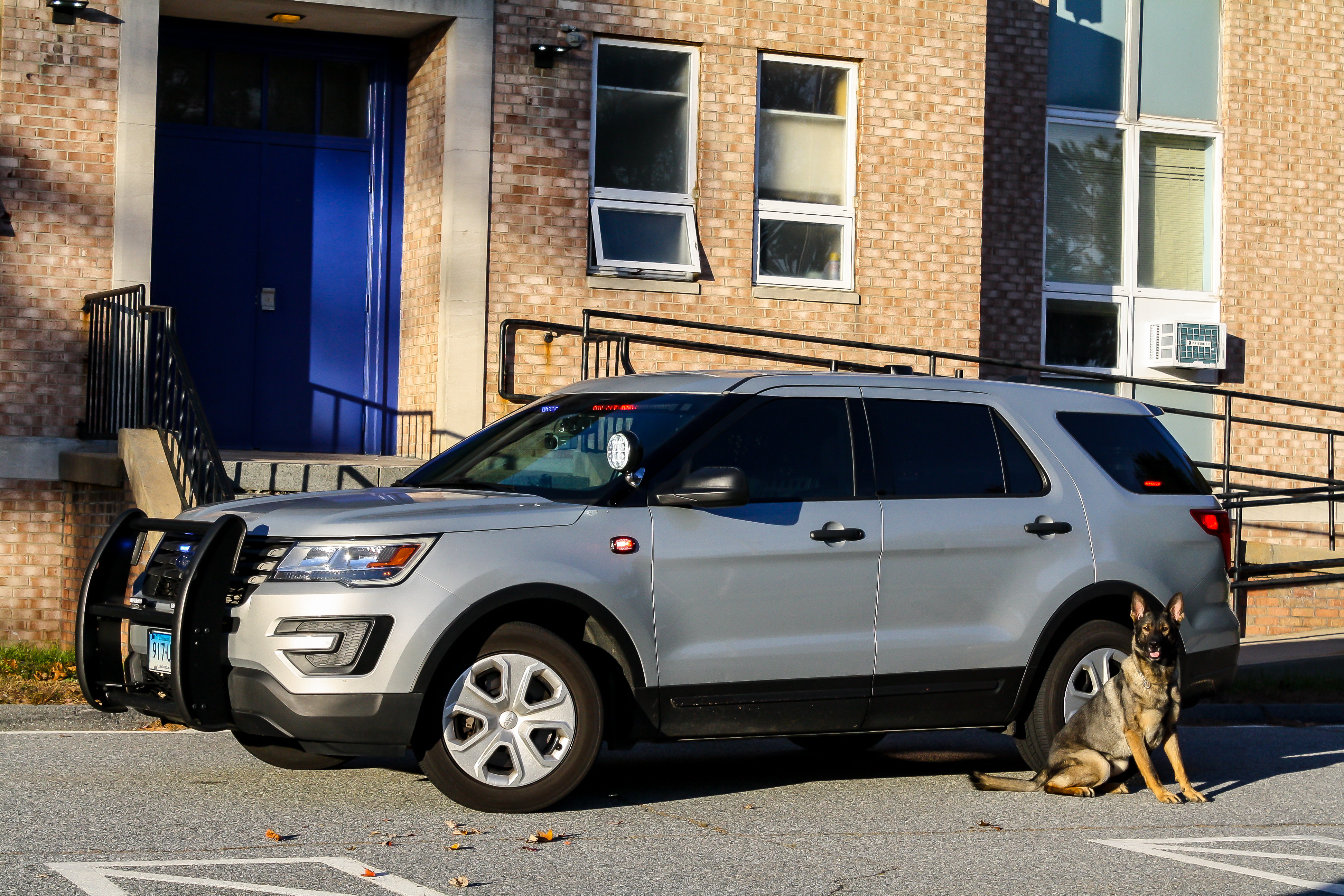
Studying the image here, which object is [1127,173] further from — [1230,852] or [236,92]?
[1230,852]

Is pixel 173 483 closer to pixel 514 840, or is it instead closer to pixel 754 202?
pixel 514 840

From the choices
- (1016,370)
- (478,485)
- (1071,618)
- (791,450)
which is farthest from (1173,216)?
(478,485)

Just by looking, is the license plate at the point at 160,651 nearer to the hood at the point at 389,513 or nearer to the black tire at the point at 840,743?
the hood at the point at 389,513

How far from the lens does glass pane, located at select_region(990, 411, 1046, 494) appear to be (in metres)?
7.84

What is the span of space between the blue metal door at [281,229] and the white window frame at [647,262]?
1.79 meters

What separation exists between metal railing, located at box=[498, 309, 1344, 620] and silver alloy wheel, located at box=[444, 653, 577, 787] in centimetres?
631

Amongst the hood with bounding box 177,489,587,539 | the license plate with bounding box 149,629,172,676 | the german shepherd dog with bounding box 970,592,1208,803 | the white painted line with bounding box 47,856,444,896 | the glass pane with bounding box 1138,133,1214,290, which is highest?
the glass pane with bounding box 1138,133,1214,290

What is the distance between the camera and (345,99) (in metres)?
14.2

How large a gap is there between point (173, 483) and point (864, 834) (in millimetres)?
5633

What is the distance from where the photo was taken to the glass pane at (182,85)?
13672mm

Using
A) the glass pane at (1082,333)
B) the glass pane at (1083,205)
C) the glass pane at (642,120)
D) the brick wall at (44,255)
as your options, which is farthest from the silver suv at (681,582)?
the glass pane at (1083,205)

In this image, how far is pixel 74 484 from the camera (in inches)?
486

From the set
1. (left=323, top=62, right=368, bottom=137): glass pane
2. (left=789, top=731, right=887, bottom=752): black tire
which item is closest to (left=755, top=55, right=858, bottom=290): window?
(left=323, top=62, right=368, bottom=137): glass pane

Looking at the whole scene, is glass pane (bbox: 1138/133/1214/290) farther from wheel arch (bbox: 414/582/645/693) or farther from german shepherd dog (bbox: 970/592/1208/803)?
wheel arch (bbox: 414/582/645/693)
